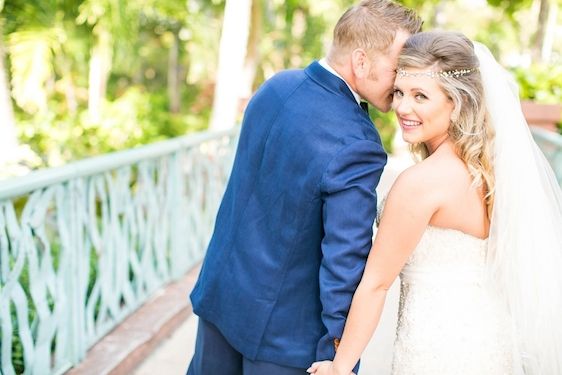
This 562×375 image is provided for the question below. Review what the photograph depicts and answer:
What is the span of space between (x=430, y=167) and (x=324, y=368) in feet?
2.19

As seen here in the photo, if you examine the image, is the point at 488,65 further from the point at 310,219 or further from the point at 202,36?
the point at 202,36

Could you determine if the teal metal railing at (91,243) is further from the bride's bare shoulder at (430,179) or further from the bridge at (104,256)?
the bride's bare shoulder at (430,179)

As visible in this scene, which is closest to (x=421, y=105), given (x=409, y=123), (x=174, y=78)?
(x=409, y=123)

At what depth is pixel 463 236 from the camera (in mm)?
2020

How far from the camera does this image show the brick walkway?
11.8ft

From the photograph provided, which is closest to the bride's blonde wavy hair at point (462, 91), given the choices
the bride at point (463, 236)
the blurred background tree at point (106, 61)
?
the bride at point (463, 236)

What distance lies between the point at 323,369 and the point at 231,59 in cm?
660

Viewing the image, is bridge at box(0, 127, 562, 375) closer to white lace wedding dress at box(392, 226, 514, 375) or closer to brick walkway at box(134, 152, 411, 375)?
brick walkway at box(134, 152, 411, 375)

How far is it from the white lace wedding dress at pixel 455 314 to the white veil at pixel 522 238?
0.05m

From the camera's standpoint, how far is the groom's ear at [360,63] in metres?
1.90

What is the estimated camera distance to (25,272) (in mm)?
3619

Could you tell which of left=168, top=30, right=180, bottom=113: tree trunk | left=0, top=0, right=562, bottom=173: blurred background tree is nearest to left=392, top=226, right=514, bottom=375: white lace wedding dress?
left=0, top=0, right=562, bottom=173: blurred background tree

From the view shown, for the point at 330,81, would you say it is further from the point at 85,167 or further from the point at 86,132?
the point at 86,132

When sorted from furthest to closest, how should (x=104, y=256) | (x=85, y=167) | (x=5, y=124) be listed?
(x=5, y=124)
(x=104, y=256)
(x=85, y=167)
